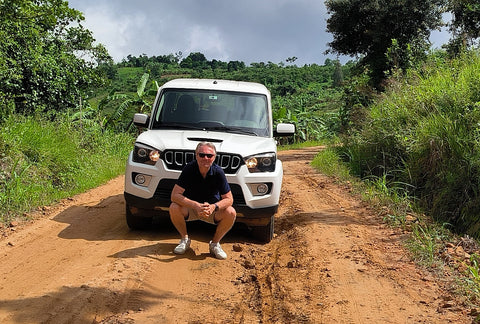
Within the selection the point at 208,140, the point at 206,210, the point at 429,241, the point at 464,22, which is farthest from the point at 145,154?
the point at 464,22

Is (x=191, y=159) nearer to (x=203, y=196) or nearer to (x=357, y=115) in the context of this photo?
(x=203, y=196)

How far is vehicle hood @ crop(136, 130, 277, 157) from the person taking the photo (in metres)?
6.10

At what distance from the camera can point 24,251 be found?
584 centimetres

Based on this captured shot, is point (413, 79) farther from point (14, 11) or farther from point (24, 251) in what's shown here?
point (24, 251)

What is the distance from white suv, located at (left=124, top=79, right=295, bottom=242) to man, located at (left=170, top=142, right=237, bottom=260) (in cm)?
36

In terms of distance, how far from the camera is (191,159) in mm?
6062

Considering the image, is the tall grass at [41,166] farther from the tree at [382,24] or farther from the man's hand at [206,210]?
the tree at [382,24]

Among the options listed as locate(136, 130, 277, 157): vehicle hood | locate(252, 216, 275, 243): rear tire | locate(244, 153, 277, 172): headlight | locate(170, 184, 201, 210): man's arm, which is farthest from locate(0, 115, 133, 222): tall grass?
locate(244, 153, 277, 172): headlight

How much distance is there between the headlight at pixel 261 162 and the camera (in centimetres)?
613

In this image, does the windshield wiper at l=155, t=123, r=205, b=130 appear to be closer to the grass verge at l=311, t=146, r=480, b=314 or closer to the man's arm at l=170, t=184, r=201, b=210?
the man's arm at l=170, t=184, r=201, b=210

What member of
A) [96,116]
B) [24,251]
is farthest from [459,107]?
[96,116]

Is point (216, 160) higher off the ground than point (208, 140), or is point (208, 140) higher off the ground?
point (208, 140)

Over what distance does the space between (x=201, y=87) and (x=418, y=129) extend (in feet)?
14.0

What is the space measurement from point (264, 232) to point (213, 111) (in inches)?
73.3
